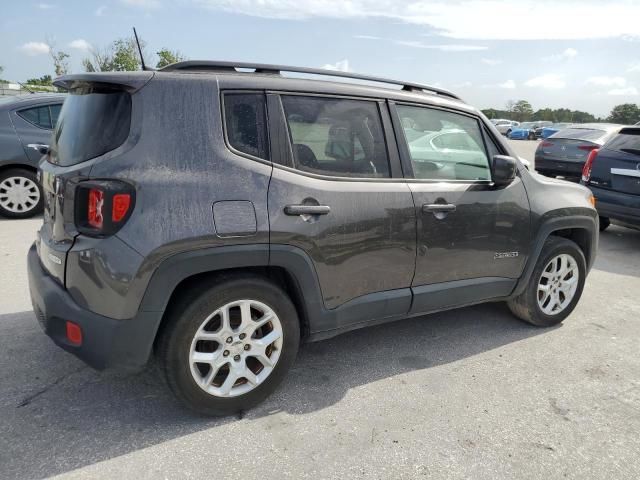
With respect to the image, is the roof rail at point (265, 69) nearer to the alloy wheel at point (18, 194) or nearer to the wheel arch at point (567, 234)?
the wheel arch at point (567, 234)

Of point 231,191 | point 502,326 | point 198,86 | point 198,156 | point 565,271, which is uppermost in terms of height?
point 198,86

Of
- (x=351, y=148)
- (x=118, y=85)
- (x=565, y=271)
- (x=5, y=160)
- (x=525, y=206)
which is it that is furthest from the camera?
(x=5, y=160)

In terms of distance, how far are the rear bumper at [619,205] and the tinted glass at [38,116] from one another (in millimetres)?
7593

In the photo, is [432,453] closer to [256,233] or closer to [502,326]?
[256,233]

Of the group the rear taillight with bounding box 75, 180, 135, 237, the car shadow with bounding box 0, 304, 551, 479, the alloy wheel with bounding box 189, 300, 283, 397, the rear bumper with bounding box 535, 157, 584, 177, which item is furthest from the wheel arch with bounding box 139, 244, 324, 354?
the rear bumper with bounding box 535, 157, 584, 177

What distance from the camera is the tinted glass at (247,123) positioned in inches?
101

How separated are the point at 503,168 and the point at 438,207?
593 mm

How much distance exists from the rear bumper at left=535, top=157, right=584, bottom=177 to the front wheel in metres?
7.91

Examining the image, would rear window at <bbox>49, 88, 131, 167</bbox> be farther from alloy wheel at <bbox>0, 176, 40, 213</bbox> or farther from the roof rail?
alloy wheel at <bbox>0, 176, 40, 213</bbox>

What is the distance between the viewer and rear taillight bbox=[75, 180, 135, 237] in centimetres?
228

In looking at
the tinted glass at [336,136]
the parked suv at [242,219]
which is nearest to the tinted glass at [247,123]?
the parked suv at [242,219]

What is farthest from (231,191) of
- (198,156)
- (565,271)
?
(565,271)

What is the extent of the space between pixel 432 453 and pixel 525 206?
1959 mm

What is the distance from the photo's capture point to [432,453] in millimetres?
2492
